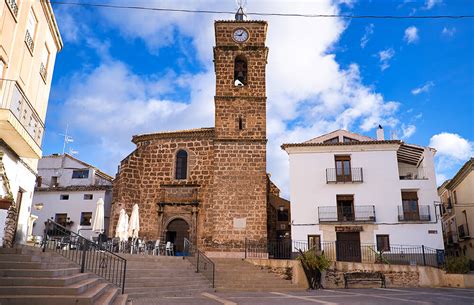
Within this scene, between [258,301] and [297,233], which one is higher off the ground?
[297,233]

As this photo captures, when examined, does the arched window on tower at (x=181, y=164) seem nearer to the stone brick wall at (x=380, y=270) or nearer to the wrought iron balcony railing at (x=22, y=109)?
the stone brick wall at (x=380, y=270)

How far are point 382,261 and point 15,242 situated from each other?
14.2m

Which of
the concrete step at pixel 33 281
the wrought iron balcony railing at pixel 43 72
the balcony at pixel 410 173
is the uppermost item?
the wrought iron balcony railing at pixel 43 72

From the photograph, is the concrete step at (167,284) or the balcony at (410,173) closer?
the concrete step at (167,284)

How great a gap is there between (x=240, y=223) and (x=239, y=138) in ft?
14.4

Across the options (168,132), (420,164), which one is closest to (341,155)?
(420,164)

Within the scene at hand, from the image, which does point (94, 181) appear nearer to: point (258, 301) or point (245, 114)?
point (245, 114)

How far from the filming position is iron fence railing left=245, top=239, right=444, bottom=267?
18.6m

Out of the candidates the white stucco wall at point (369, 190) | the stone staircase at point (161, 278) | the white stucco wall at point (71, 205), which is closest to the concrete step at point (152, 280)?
the stone staircase at point (161, 278)

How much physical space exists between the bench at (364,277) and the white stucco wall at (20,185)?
1159cm

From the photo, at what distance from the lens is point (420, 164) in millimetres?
21641

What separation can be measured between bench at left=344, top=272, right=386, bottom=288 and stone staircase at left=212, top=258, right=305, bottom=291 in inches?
84.5

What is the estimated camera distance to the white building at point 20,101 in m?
9.65

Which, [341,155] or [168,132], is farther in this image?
[168,132]
